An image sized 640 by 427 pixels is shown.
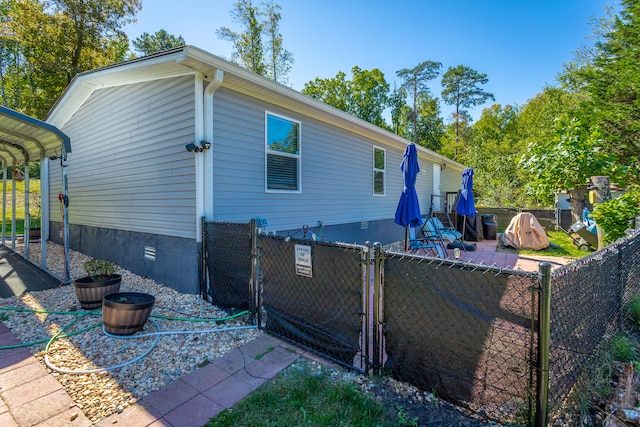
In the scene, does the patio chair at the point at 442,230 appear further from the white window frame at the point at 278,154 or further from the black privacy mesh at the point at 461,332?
the black privacy mesh at the point at 461,332

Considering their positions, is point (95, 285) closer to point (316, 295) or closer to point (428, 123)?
point (316, 295)

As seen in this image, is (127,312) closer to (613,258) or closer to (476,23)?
(613,258)

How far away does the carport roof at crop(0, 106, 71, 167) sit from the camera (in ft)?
14.3

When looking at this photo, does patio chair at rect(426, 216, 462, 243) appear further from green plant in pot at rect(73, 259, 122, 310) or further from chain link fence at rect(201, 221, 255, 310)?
green plant in pot at rect(73, 259, 122, 310)

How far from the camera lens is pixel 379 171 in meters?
8.69

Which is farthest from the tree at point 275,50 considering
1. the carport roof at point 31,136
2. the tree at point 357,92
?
the carport roof at point 31,136

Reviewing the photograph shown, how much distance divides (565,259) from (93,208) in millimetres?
10330

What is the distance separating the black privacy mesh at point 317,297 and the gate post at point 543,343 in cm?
115

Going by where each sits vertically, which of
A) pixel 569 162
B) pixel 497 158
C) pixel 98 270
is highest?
pixel 497 158

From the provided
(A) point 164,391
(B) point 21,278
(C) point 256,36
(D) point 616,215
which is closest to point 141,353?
(A) point 164,391

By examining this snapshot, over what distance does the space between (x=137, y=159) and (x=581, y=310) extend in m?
6.03

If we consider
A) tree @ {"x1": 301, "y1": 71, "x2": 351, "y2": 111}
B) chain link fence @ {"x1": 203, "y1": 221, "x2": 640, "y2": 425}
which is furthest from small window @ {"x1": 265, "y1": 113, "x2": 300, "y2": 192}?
tree @ {"x1": 301, "y1": 71, "x2": 351, "y2": 111}

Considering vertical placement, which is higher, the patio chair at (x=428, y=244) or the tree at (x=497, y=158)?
the tree at (x=497, y=158)

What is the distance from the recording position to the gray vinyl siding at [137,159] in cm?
433
